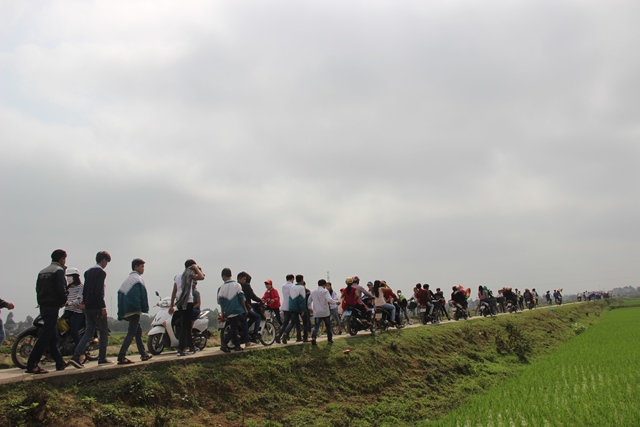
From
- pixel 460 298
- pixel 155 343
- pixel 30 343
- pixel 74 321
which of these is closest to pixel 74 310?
pixel 74 321

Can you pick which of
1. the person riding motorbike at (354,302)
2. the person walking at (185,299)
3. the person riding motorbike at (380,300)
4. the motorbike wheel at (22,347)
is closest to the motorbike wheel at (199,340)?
the person walking at (185,299)

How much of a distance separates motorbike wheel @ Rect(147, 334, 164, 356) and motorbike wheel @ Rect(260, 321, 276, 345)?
7.79 feet

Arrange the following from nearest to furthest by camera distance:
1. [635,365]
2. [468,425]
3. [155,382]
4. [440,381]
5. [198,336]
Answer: [155,382] → [468,425] → [198,336] → [440,381] → [635,365]

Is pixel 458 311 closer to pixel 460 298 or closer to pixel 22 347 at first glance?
pixel 460 298

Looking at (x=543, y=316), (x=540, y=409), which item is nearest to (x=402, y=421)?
(x=540, y=409)

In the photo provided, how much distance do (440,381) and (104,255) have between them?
853 cm

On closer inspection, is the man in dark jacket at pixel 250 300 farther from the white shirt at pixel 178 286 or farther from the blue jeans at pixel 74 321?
the blue jeans at pixel 74 321

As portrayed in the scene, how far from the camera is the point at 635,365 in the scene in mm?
14727

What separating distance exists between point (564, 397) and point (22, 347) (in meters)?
11.0

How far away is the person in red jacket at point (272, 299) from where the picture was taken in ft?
45.4

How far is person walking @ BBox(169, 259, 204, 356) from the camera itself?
10000 millimetres

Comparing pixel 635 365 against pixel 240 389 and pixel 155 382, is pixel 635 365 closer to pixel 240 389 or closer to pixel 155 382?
pixel 240 389

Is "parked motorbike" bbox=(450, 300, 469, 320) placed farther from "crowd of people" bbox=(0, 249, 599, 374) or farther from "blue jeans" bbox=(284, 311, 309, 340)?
"blue jeans" bbox=(284, 311, 309, 340)

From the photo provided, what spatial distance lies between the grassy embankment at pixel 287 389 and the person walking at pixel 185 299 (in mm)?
1044
